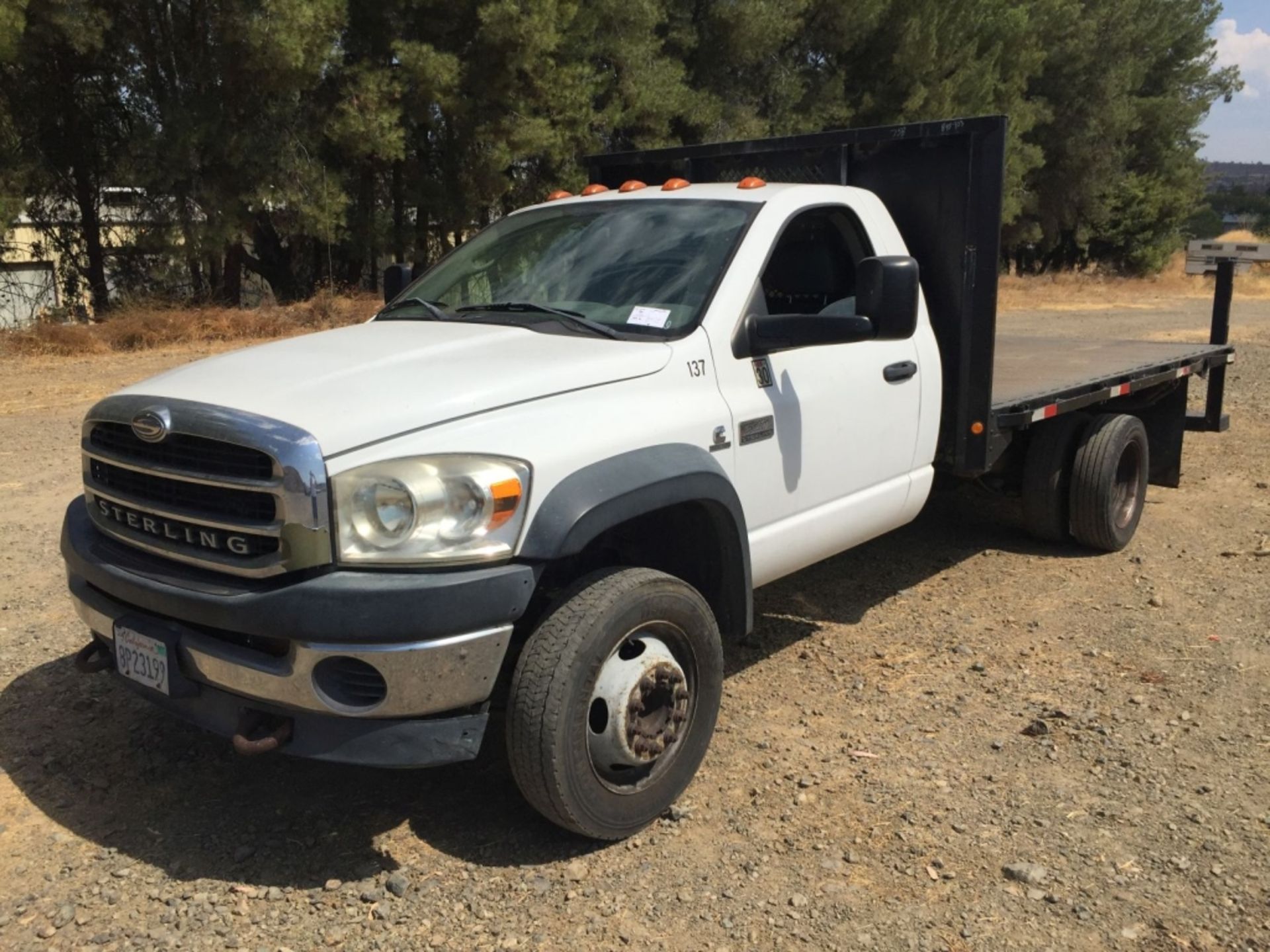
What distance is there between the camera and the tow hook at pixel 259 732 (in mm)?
3205

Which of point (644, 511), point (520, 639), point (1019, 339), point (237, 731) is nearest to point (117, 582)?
point (237, 731)

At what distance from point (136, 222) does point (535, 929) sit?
1856 cm

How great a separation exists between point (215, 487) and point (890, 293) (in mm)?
2337

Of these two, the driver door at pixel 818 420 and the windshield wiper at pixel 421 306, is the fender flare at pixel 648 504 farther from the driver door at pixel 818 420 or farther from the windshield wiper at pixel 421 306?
the windshield wiper at pixel 421 306

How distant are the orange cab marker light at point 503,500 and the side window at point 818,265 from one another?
1916 millimetres

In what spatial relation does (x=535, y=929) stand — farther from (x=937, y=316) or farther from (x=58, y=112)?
(x=58, y=112)

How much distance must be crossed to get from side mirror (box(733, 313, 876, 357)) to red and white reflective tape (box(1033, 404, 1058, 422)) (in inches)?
78.3

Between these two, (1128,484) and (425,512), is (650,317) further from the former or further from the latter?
(1128,484)

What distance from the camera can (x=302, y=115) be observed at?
19.5 m

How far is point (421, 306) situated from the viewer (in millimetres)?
4699

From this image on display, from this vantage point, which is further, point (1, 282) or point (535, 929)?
point (1, 282)

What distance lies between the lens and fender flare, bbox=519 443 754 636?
3.23 metres

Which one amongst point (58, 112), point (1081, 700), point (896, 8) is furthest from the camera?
point (896, 8)

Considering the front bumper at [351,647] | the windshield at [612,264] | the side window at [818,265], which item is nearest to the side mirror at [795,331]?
the windshield at [612,264]
